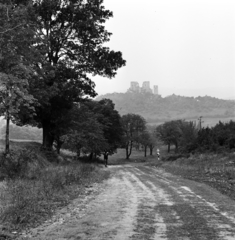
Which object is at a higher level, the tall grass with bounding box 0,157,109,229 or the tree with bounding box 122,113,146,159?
the tree with bounding box 122,113,146,159

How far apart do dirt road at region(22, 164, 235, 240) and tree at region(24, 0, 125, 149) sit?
44.4ft

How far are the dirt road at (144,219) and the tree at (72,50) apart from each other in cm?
1354

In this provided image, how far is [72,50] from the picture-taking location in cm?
2420

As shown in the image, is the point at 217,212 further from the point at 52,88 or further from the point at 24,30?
the point at 52,88

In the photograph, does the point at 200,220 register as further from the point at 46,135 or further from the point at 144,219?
the point at 46,135

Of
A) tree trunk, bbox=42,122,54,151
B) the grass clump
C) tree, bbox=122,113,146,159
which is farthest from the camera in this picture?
tree, bbox=122,113,146,159

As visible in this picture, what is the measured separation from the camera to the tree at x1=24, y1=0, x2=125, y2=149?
2284 centimetres

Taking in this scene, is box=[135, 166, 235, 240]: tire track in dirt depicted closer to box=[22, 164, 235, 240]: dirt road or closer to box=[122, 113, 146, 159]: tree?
box=[22, 164, 235, 240]: dirt road

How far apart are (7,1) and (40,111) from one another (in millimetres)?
11491

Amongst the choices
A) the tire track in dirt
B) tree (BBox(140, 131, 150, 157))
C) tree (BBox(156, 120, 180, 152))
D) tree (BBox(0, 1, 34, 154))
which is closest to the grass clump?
tree (BBox(0, 1, 34, 154))

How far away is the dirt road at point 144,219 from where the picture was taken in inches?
250

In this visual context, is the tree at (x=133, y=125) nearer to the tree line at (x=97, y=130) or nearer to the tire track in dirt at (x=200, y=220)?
the tree line at (x=97, y=130)

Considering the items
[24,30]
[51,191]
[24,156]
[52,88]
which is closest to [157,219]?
[51,191]

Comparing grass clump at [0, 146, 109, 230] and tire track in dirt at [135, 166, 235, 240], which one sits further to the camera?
A: grass clump at [0, 146, 109, 230]
